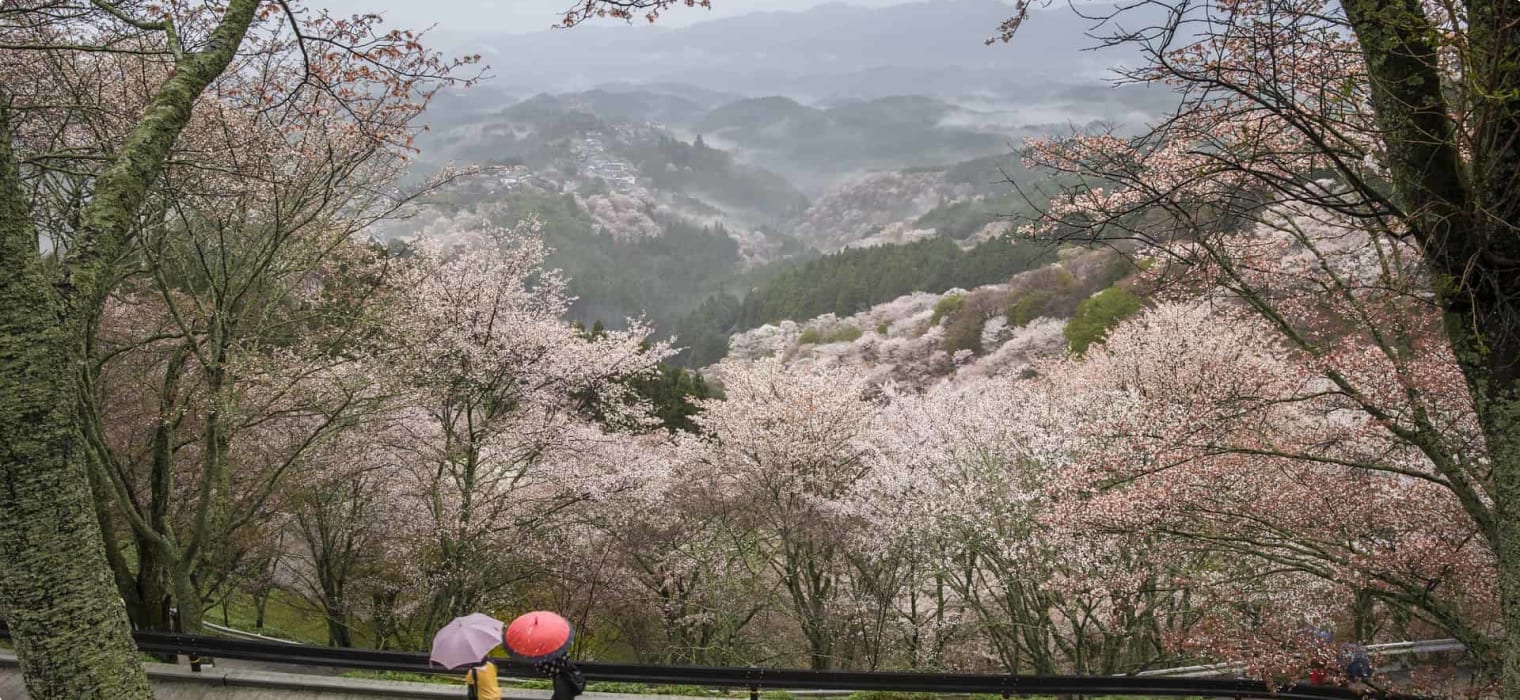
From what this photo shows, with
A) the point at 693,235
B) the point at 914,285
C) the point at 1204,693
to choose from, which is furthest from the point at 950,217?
the point at 1204,693

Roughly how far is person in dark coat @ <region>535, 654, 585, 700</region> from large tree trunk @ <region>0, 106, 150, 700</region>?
304cm

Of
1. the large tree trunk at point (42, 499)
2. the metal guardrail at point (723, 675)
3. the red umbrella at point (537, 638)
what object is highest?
the large tree trunk at point (42, 499)

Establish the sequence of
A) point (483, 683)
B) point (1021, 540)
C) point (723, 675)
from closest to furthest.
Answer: point (483, 683) < point (723, 675) < point (1021, 540)

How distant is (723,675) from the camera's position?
650 cm

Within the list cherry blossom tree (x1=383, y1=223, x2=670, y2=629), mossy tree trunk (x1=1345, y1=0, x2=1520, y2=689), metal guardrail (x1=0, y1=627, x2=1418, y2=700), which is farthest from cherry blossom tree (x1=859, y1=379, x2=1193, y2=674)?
cherry blossom tree (x1=383, y1=223, x2=670, y2=629)

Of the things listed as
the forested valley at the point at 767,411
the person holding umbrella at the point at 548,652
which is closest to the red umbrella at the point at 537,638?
the person holding umbrella at the point at 548,652

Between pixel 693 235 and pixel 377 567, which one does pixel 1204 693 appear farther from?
pixel 693 235

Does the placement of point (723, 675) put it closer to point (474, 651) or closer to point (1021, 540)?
point (474, 651)

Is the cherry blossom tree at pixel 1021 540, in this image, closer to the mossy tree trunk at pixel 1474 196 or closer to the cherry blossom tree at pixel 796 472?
the cherry blossom tree at pixel 796 472

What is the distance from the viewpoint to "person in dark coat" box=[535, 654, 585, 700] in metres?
6.00

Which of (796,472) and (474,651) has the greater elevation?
(796,472)

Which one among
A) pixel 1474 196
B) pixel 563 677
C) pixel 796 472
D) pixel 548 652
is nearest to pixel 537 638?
pixel 548 652

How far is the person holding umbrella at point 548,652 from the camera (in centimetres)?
596

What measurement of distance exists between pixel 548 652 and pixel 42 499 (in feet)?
11.9
